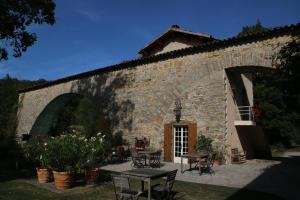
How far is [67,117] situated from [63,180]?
59.7ft

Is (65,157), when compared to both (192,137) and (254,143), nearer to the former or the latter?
(192,137)

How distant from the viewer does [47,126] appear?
77.7 feet

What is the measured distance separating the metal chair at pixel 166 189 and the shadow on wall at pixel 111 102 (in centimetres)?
826

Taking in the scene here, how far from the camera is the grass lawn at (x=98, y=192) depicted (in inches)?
265

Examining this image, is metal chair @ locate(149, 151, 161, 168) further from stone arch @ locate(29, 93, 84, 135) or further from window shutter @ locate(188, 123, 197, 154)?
stone arch @ locate(29, 93, 84, 135)

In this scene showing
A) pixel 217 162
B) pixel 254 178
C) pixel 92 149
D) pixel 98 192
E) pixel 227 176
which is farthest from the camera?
pixel 217 162

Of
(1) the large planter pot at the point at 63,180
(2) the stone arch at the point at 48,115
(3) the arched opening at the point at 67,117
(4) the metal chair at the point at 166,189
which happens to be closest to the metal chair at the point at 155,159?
(1) the large planter pot at the point at 63,180

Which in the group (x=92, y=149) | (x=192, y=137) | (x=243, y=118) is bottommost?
(x=92, y=149)

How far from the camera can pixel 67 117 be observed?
25188mm

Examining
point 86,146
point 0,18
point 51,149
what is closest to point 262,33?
point 86,146

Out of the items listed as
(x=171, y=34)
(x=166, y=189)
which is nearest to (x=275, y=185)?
(x=166, y=189)

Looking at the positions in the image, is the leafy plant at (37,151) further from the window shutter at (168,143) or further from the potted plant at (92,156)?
the window shutter at (168,143)

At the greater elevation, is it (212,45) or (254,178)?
(212,45)

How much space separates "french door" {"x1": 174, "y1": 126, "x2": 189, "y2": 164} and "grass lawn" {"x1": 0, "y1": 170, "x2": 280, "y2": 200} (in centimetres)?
494
